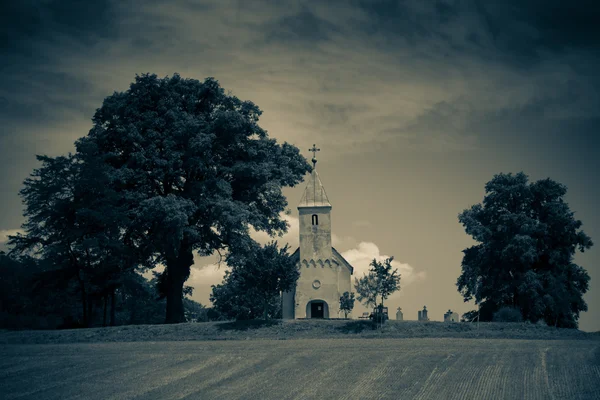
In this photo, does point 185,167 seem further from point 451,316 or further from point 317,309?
point 451,316

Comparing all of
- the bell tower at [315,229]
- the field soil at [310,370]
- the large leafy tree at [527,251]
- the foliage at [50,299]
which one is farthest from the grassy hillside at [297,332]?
the bell tower at [315,229]

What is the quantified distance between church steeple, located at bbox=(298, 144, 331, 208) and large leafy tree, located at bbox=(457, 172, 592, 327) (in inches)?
480

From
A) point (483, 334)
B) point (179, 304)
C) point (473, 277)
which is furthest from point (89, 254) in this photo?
point (473, 277)

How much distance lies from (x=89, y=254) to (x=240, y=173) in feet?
35.5

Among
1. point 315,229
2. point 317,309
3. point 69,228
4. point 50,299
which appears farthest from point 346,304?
point 50,299

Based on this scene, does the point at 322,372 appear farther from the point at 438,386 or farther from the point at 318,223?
the point at 318,223

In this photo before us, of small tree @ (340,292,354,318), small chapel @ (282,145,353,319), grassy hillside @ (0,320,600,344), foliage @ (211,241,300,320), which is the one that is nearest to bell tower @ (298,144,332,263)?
small chapel @ (282,145,353,319)

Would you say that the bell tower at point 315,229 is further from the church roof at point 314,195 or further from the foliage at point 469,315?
the foliage at point 469,315

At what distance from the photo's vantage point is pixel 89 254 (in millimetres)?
37719

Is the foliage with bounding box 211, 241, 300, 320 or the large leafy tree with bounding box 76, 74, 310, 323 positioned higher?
the large leafy tree with bounding box 76, 74, 310, 323

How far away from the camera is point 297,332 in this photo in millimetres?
32594

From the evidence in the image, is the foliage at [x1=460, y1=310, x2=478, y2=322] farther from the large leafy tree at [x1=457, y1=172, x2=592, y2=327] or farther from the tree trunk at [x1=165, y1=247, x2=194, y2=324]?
the tree trunk at [x1=165, y1=247, x2=194, y2=324]

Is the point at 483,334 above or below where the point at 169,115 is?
below

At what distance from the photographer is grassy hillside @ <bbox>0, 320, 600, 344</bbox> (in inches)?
1238
